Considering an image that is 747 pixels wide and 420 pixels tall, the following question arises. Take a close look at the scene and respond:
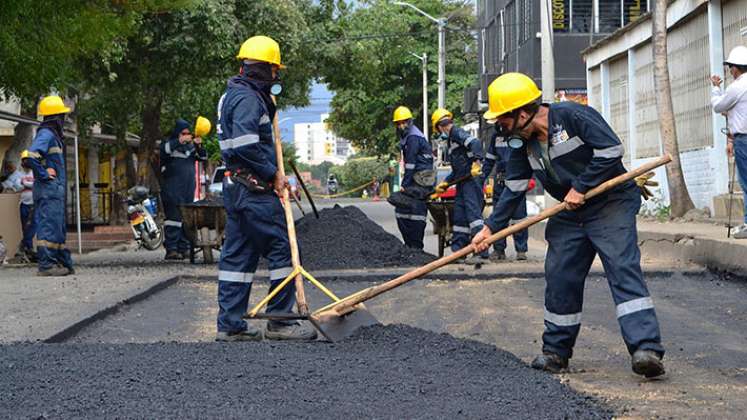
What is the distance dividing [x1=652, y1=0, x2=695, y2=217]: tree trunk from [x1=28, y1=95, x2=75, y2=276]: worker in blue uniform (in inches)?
360

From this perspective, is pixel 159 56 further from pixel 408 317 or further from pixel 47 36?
pixel 408 317

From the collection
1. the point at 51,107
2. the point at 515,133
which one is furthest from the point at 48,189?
the point at 515,133

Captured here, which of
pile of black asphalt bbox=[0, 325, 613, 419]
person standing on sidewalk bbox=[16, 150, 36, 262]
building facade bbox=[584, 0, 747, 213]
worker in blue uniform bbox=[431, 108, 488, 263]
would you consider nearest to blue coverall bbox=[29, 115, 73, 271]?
person standing on sidewalk bbox=[16, 150, 36, 262]

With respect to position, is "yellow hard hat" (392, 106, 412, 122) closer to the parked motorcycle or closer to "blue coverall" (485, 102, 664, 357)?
the parked motorcycle

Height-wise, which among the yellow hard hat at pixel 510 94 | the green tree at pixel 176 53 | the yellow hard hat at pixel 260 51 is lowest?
the yellow hard hat at pixel 510 94

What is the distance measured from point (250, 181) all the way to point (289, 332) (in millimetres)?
1070

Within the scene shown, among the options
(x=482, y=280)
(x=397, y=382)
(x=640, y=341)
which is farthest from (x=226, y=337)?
(x=482, y=280)

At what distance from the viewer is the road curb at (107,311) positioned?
8.44 metres

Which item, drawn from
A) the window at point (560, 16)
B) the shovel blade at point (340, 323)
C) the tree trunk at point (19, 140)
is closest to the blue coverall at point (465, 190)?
the shovel blade at point (340, 323)

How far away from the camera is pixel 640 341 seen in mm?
6480

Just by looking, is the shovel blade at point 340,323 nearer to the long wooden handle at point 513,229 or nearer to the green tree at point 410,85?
the long wooden handle at point 513,229

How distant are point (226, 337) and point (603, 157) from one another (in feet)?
9.75

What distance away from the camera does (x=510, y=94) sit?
6727mm

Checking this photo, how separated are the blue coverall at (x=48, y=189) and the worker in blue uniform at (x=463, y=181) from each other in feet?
15.0
